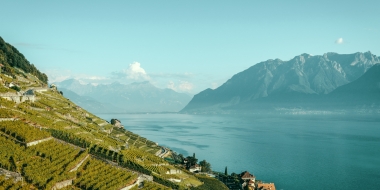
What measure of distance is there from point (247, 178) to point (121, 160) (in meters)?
46.9

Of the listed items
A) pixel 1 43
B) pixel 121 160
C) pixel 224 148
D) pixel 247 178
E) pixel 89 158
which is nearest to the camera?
pixel 89 158

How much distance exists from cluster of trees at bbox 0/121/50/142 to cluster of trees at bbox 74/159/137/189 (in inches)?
248

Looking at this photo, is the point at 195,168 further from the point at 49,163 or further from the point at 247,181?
the point at 49,163

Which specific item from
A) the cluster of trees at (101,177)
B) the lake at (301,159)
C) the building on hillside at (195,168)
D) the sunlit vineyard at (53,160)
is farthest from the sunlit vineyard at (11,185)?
the lake at (301,159)

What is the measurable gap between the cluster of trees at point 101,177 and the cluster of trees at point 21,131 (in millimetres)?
6312

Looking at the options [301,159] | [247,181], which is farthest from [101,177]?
[301,159]

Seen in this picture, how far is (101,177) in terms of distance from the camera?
35094 millimetres

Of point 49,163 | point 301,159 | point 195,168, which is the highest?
point 49,163

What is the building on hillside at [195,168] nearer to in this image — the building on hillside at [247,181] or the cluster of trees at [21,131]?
the building on hillside at [247,181]

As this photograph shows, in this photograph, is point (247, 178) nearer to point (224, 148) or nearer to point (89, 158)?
point (89, 158)

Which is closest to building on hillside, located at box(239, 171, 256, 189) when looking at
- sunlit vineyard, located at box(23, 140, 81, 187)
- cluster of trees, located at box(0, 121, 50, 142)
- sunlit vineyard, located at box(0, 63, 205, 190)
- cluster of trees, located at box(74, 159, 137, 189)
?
sunlit vineyard, located at box(0, 63, 205, 190)

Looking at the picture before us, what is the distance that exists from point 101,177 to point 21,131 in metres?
10.4

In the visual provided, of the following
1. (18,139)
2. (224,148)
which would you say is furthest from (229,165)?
(18,139)

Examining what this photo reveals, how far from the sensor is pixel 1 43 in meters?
114
